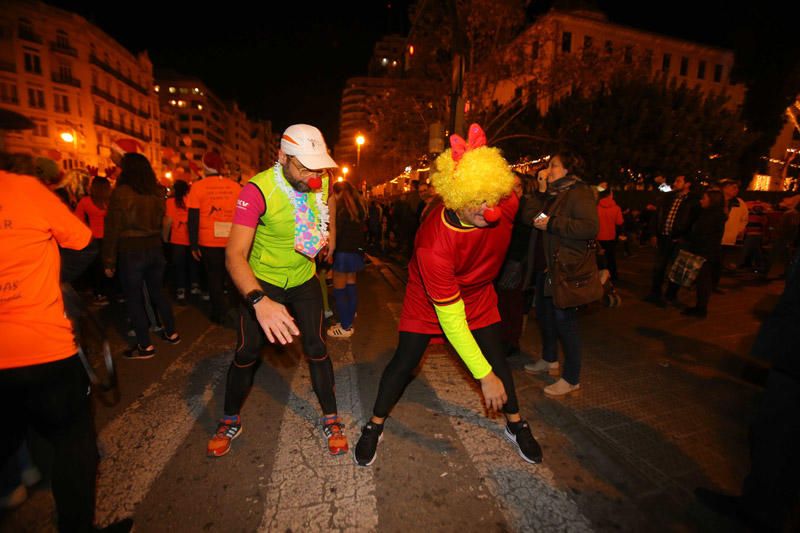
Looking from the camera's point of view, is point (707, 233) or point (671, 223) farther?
point (671, 223)

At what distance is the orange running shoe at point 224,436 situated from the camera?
2.89m

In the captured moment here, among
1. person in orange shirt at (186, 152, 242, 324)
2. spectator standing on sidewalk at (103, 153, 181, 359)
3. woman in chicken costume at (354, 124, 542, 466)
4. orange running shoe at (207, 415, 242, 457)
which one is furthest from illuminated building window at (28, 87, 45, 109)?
woman in chicken costume at (354, 124, 542, 466)

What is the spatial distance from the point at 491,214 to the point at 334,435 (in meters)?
1.99

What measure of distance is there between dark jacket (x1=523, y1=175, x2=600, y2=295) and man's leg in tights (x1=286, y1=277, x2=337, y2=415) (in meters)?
2.19

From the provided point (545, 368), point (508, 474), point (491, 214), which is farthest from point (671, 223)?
point (491, 214)

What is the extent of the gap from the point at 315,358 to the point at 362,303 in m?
4.62

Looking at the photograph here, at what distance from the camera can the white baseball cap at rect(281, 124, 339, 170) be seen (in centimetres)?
256

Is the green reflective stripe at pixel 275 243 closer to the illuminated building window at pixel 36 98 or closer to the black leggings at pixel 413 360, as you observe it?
the black leggings at pixel 413 360

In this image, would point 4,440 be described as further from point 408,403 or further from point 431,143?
point 431,143

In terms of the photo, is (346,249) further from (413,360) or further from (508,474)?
(508,474)

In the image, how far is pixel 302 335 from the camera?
2.90 m

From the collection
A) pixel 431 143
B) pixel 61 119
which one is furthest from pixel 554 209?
pixel 61 119

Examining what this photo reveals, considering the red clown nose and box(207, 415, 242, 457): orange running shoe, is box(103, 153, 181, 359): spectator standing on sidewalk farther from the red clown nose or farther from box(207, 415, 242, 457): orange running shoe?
the red clown nose

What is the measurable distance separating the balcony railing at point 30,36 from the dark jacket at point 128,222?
182 ft
